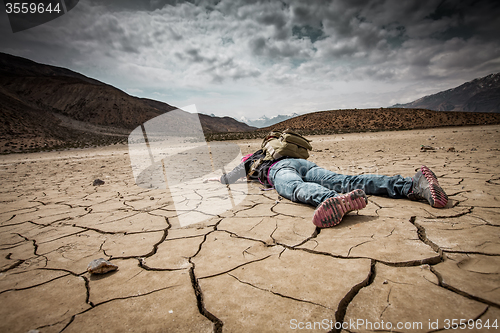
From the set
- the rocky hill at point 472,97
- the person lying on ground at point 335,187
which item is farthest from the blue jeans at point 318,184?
the rocky hill at point 472,97

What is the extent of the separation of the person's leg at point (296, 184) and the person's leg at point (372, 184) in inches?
9.7

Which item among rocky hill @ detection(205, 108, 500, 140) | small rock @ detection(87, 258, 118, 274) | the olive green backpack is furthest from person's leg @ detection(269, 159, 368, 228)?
rocky hill @ detection(205, 108, 500, 140)

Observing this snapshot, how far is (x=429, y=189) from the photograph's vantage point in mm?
1585

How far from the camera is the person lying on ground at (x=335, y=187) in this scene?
1.38 metres

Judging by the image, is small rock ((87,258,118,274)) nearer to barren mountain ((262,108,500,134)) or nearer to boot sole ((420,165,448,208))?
boot sole ((420,165,448,208))

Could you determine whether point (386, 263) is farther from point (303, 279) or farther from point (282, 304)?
point (282, 304)

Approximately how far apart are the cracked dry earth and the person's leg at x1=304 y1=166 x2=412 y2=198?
0.08 meters

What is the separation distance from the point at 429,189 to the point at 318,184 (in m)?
0.77

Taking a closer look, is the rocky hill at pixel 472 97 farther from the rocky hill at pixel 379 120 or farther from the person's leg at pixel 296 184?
the person's leg at pixel 296 184

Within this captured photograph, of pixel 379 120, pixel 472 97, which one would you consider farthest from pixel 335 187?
pixel 472 97

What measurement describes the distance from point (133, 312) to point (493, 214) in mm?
2131

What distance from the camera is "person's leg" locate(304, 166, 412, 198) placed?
181 cm

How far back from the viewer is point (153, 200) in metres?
2.40

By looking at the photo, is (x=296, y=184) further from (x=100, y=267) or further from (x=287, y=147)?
(x=100, y=267)
